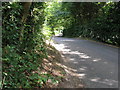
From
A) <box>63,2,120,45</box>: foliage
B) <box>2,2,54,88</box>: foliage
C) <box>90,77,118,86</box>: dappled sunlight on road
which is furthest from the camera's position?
<box>63,2,120,45</box>: foliage

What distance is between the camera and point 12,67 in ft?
11.3

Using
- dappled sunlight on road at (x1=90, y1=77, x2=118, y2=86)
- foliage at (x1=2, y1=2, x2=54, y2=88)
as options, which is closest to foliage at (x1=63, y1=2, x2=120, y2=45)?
dappled sunlight on road at (x1=90, y1=77, x2=118, y2=86)

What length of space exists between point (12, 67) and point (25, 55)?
1.05 metres

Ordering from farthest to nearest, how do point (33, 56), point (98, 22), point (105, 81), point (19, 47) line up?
point (98, 22), point (105, 81), point (33, 56), point (19, 47)

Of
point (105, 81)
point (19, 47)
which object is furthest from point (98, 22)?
point (19, 47)

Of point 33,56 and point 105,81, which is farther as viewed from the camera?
point 105,81

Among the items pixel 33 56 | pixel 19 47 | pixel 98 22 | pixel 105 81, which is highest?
pixel 98 22

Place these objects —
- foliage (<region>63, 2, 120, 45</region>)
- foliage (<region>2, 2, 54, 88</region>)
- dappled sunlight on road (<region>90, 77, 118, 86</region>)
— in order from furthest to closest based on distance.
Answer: foliage (<region>63, 2, 120, 45</region>) → dappled sunlight on road (<region>90, 77, 118, 86</region>) → foliage (<region>2, 2, 54, 88</region>)

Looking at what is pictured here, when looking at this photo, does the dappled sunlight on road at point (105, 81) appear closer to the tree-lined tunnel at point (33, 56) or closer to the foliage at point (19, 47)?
the tree-lined tunnel at point (33, 56)

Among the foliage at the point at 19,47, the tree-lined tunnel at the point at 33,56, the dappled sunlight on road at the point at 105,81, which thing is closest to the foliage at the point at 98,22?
the tree-lined tunnel at the point at 33,56

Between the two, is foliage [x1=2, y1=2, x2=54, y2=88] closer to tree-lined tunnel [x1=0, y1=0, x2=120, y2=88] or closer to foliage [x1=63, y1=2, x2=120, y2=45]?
tree-lined tunnel [x1=0, y1=0, x2=120, y2=88]

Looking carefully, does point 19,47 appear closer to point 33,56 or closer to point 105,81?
point 33,56

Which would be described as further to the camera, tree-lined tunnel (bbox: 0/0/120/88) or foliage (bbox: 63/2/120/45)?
foliage (bbox: 63/2/120/45)

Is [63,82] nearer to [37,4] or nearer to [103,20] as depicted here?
[37,4]
